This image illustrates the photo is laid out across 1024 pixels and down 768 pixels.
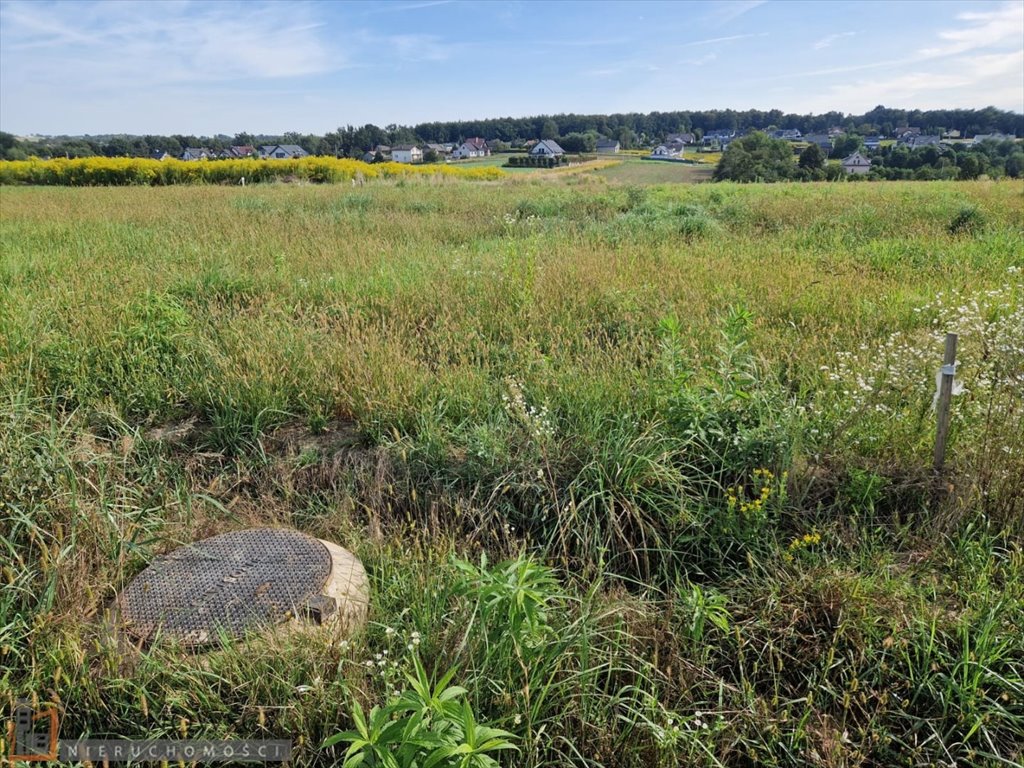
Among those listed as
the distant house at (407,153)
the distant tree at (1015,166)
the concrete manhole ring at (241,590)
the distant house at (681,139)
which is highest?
the distant house at (681,139)

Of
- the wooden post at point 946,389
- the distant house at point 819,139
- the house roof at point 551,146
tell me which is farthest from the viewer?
the house roof at point 551,146

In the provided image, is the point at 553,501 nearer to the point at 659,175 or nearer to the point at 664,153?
the point at 659,175

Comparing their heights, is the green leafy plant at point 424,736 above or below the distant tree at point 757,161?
below

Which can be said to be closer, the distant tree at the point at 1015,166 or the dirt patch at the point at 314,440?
the dirt patch at the point at 314,440

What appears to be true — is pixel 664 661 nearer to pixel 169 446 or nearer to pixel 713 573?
pixel 713 573

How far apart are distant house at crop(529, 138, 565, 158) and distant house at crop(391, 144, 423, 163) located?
41.8ft

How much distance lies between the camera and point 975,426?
11.7ft

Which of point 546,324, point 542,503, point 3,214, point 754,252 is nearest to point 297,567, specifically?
point 542,503

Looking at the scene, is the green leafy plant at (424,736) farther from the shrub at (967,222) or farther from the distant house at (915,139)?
the distant house at (915,139)

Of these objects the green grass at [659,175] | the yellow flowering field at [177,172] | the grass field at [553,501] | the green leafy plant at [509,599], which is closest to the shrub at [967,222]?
the grass field at [553,501]

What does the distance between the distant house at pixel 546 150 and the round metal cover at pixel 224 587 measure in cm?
6705

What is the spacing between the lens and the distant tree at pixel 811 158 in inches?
1391

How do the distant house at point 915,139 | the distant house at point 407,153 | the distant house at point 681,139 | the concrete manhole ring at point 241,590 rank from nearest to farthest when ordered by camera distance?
1. the concrete manhole ring at point 241,590
2. the distant house at point 915,139
3. the distant house at point 407,153
4. the distant house at point 681,139

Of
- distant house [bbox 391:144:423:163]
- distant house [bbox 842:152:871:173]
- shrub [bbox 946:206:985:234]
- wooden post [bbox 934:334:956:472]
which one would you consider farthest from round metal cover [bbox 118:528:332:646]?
distant house [bbox 391:144:423:163]
